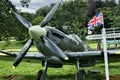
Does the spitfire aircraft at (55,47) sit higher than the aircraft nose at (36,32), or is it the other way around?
the aircraft nose at (36,32)

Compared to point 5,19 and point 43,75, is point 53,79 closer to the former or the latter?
point 43,75

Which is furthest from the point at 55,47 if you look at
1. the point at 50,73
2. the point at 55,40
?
the point at 50,73

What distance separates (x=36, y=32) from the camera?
469 inches

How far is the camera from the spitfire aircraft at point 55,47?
40.0 ft

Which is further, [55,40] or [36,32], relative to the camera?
[55,40]

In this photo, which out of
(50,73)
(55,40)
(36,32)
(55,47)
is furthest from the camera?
(50,73)

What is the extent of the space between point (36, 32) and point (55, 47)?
107 cm

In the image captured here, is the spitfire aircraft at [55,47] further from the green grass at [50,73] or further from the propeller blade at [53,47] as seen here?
the green grass at [50,73]

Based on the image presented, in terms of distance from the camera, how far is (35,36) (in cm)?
1205

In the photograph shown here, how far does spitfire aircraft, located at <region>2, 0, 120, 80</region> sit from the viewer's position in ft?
40.0

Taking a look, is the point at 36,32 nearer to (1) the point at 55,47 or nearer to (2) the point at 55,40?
(1) the point at 55,47

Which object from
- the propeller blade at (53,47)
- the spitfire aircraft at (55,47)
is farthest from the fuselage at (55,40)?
the propeller blade at (53,47)

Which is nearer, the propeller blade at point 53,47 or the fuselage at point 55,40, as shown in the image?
the fuselage at point 55,40

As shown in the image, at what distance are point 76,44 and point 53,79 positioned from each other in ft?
8.19
